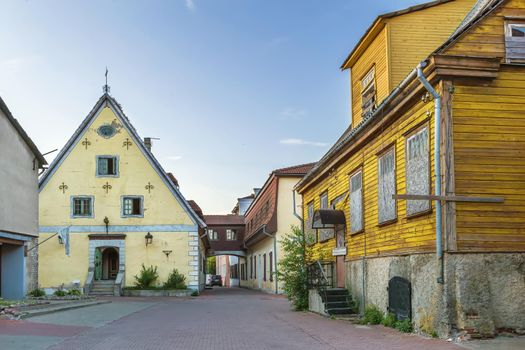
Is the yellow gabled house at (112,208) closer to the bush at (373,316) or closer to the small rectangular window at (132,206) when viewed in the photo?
the small rectangular window at (132,206)

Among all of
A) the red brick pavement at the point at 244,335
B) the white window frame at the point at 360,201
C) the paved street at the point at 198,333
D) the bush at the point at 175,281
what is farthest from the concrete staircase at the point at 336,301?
the bush at the point at 175,281

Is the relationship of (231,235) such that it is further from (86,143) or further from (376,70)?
(376,70)

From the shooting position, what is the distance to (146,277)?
32688mm

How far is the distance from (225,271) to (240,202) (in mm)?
12668

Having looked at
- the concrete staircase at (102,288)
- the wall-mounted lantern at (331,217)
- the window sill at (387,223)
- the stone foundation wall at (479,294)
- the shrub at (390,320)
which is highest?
the wall-mounted lantern at (331,217)

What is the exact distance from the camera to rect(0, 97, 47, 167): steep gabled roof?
71.2ft

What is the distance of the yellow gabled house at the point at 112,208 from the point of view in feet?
109

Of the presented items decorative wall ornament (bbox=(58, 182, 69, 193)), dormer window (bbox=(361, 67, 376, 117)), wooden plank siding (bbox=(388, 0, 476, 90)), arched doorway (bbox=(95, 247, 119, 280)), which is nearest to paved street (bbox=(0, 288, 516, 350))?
dormer window (bbox=(361, 67, 376, 117))

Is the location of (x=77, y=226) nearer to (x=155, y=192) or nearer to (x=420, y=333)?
(x=155, y=192)

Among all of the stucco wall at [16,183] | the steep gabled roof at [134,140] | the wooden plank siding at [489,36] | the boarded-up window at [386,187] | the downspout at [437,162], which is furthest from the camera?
the steep gabled roof at [134,140]

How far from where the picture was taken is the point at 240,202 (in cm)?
7025

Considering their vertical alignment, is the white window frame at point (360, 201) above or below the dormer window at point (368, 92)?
below

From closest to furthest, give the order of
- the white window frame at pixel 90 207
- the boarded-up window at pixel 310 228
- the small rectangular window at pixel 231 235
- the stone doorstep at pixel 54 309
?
the stone doorstep at pixel 54 309 < the boarded-up window at pixel 310 228 < the white window frame at pixel 90 207 < the small rectangular window at pixel 231 235

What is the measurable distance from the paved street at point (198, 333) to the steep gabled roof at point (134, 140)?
15.8 meters
